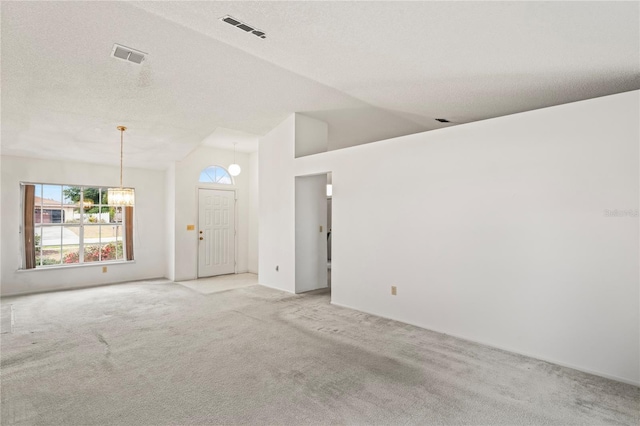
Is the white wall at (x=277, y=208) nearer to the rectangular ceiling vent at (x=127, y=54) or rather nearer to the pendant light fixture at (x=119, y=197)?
the pendant light fixture at (x=119, y=197)

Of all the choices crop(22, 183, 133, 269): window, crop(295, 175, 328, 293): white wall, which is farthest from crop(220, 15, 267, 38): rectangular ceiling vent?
crop(22, 183, 133, 269): window

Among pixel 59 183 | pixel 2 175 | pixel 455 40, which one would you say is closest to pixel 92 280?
pixel 59 183

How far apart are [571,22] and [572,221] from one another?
1.60 metres

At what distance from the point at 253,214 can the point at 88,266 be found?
346 cm

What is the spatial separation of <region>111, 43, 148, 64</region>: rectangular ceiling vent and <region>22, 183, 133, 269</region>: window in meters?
4.05

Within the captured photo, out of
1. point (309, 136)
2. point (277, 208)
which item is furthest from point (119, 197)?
point (309, 136)

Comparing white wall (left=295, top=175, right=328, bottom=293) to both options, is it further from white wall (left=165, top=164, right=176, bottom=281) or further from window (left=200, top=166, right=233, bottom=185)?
white wall (left=165, top=164, right=176, bottom=281)

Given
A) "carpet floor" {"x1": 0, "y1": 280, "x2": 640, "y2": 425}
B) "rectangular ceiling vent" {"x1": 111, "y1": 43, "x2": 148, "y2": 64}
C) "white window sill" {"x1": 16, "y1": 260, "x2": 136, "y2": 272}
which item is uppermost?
"rectangular ceiling vent" {"x1": 111, "y1": 43, "x2": 148, "y2": 64}

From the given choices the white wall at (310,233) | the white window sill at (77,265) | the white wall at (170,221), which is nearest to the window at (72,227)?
the white window sill at (77,265)

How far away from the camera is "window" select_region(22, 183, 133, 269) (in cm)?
601

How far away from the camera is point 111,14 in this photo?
2.84 meters

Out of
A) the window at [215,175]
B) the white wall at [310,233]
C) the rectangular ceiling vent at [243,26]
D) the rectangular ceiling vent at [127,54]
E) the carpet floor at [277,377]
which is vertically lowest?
the carpet floor at [277,377]

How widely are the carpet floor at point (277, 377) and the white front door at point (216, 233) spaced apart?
306 cm

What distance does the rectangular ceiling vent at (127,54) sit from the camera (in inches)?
130
